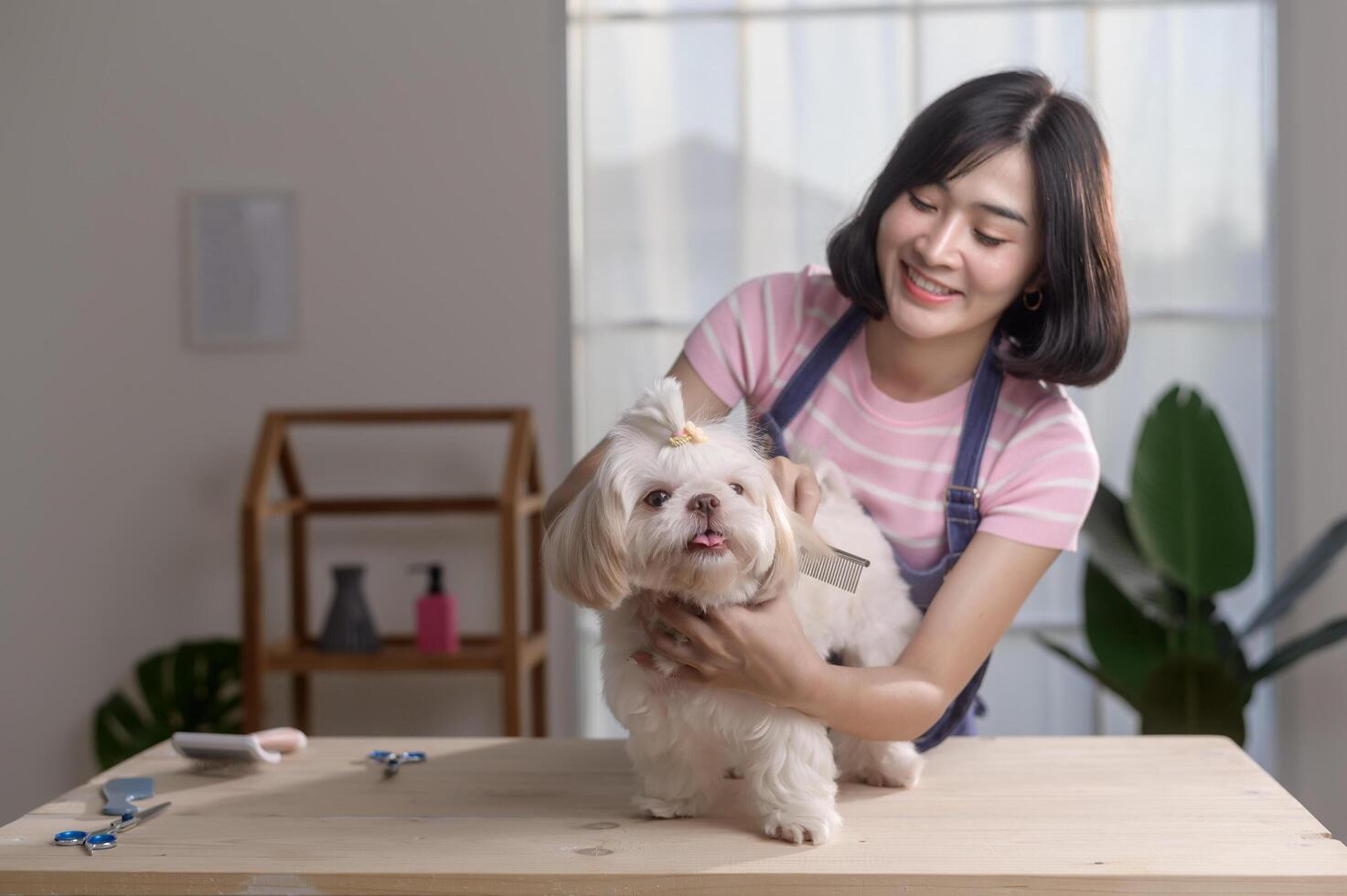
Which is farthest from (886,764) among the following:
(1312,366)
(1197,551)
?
(1312,366)

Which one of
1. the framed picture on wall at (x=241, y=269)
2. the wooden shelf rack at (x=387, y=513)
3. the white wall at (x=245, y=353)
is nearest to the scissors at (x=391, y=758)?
the wooden shelf rack at (x=387, y=513)

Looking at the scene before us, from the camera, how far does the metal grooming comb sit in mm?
1387

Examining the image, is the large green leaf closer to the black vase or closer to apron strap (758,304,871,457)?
apron strap (758,304,871,457)

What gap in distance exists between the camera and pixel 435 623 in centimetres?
313

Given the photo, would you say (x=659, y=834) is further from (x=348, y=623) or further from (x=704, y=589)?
(x=348, y=623)

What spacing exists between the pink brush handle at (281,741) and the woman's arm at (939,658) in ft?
2.54

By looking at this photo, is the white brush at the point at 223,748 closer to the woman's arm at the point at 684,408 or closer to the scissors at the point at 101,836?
the scissors at the point at 101,836

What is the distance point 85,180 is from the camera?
3555 millimetres

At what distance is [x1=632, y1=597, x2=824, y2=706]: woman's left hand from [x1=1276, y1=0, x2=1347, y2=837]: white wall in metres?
2.54

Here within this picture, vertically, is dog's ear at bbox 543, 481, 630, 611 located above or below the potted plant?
above

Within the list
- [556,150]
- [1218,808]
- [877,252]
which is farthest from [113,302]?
[1218,808]

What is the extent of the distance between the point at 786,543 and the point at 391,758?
69cm

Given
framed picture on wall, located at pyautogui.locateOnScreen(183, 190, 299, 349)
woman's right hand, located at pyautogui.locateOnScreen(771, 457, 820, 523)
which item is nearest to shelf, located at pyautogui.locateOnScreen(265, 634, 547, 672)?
framed picture on wall, located at pyautogui.locateOnScreen(183, 190, 299, 349)

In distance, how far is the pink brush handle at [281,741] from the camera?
1.69m
